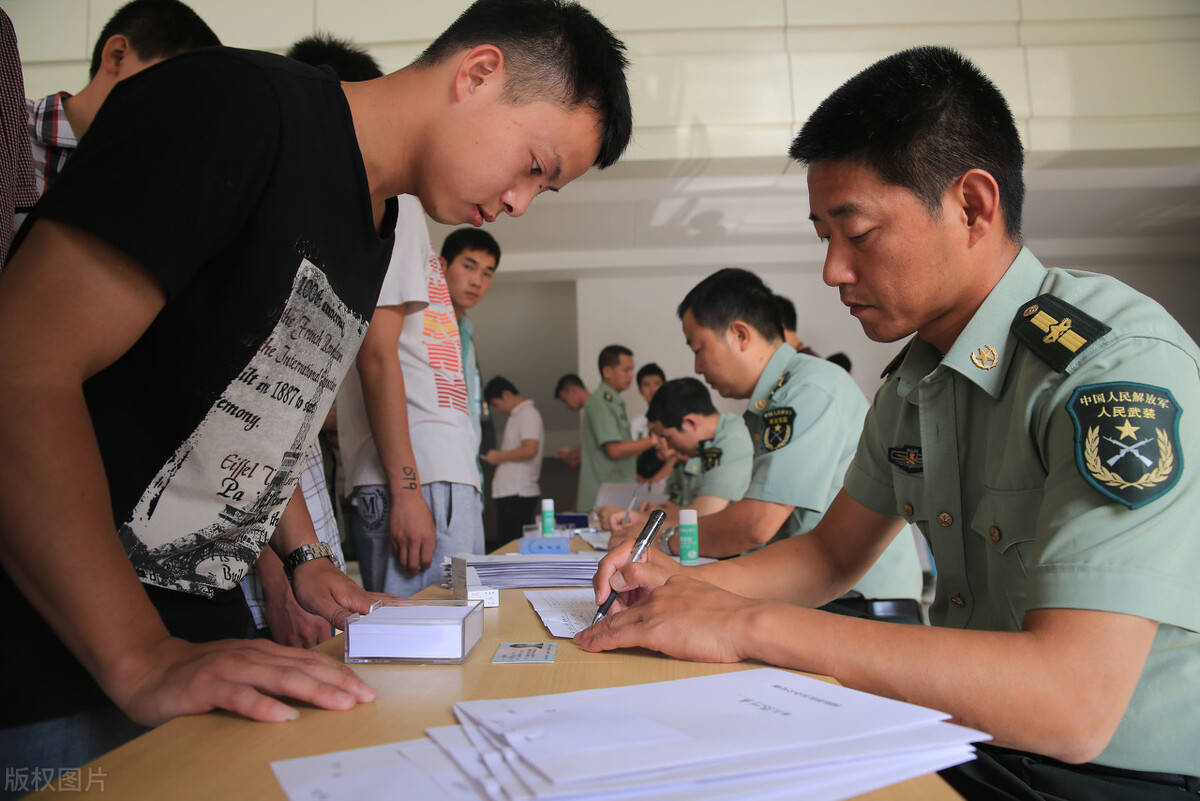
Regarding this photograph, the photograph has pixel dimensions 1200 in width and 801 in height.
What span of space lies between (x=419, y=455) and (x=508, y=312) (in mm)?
6861

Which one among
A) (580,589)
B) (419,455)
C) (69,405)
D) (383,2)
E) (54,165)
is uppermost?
(383,2)

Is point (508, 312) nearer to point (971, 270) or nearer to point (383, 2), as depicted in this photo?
point (383, 2)

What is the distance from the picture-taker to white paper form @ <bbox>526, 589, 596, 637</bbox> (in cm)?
95

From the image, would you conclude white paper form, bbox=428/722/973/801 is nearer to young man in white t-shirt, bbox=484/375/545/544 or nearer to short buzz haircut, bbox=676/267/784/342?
short buzz haircut, bbox=676/267/784/342

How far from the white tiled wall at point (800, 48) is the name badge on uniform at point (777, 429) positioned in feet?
9.77

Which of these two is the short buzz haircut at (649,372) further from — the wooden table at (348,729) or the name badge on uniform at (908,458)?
the wooden table at (348,729)

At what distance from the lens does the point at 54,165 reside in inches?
52.1

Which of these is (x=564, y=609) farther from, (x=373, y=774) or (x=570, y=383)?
(x=570, y=383)

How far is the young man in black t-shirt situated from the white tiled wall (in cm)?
374

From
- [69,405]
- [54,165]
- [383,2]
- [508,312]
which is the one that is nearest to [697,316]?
[54,165]

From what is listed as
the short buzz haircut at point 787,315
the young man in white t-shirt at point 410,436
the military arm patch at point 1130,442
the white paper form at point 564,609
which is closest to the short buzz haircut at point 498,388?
the short buzz haircut at point 787,315

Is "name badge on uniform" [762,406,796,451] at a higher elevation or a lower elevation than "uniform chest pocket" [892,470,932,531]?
higher

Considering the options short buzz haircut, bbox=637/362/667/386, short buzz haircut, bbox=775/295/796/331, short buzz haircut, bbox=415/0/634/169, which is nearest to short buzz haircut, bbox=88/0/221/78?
short buzz haircut, bbox=415/0/634/169

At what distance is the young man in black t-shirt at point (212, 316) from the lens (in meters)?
0.59
